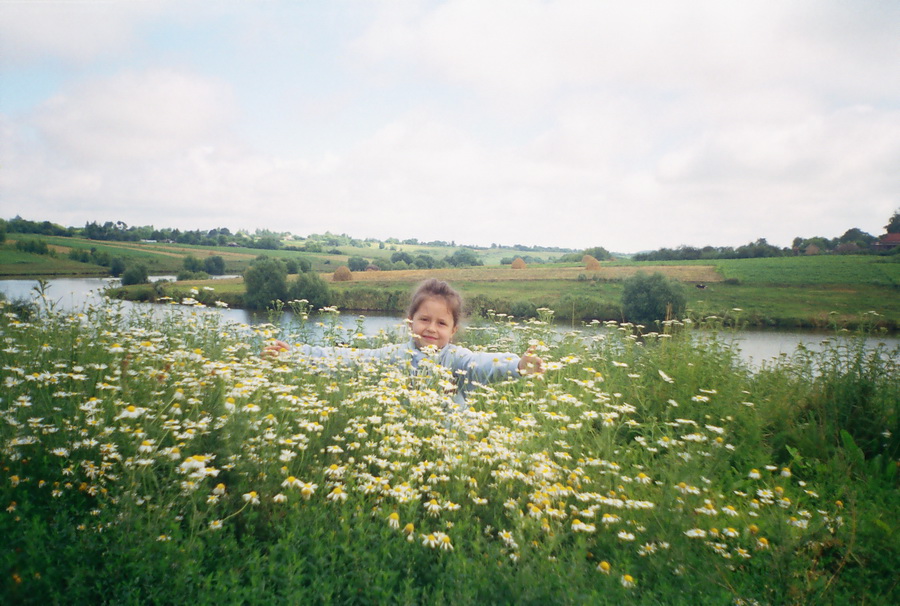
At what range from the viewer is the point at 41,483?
2.08 meters

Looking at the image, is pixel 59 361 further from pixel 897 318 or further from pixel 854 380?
pixel 897 318

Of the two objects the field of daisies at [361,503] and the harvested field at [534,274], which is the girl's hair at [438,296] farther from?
the harvested field at [534,274]

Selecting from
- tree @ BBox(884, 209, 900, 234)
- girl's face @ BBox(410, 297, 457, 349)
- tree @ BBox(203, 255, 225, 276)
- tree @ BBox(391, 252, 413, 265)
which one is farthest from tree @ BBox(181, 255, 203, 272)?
tree @ BBox(884, 209, 900, 234)

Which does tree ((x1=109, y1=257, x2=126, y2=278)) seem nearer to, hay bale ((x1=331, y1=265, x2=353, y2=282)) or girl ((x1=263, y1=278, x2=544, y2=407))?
hay bale ((x1=331, y1=265, x2=353, y2=282))

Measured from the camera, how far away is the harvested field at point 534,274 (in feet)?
33.0

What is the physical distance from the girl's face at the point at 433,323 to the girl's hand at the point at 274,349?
1262mm

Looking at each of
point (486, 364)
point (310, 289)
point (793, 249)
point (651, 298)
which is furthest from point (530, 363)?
point (793, 249)

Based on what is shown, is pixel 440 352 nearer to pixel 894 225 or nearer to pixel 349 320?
pixel 349 320

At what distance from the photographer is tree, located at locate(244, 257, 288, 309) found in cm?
713

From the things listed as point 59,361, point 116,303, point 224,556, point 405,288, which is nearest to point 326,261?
point 405,288

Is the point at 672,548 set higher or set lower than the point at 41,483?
lower

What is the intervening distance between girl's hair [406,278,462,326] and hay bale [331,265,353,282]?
5.44 metres

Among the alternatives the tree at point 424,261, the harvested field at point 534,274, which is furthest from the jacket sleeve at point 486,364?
the tree at point 424,261

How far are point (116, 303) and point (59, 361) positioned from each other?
1399mm
